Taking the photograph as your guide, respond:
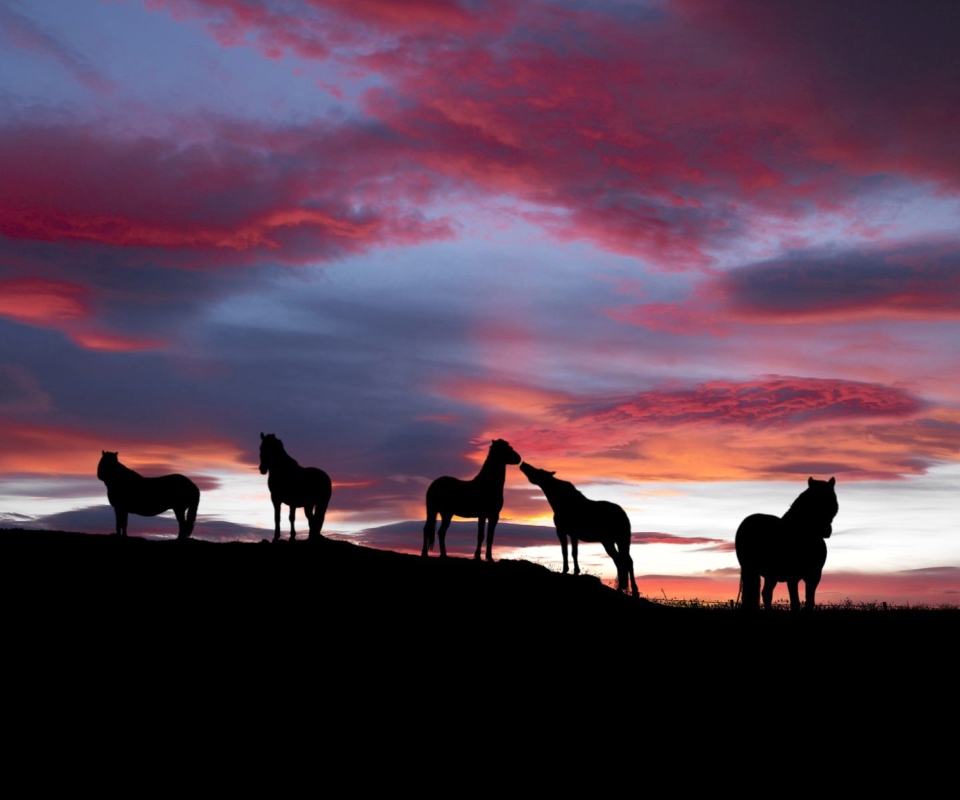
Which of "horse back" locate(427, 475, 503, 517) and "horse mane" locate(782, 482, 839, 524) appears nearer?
"horse mane" locate(782, 482, 839, 524)

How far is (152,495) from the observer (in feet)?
88.6

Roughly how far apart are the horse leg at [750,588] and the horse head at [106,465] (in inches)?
673

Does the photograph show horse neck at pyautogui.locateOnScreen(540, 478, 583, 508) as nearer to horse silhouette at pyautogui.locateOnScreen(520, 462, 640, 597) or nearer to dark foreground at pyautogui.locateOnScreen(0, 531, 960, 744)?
horse silhouette at pyautogui.locateOnScreen(520, 462, 640, 597)

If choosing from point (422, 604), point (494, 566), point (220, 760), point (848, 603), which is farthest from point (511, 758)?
point (848, 603)

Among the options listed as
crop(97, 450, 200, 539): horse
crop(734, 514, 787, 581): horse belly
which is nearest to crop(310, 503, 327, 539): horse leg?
crop(97, 450, 200, 539): horse

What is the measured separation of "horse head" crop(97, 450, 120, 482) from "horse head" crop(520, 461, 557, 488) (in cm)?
1141

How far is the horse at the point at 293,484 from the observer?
82.5 feet

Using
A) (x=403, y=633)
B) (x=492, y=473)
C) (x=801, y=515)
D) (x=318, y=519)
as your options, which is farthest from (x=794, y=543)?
(x=318, y=519)

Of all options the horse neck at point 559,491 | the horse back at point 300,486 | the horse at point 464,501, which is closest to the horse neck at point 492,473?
the horse at point 464,501

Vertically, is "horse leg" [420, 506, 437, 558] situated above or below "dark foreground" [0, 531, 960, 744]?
above

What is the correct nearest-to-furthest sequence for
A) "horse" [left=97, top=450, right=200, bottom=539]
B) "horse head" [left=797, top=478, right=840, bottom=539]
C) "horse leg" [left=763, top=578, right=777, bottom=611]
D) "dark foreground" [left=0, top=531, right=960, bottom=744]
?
"dark foreground" [left=0, top=531, right=960, bottom=744] → "horse head" [left=797, top=478, right=840, bottom=539] → "horse leg" [left=763, top=578, right=777, bottom=611] → "horse" [left=97, top=450, right=200, bottom=539]

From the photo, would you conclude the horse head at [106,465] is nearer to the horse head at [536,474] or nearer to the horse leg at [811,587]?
the horse head at [536,474]

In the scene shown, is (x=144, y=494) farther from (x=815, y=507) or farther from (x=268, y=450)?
(x=815, y=507)

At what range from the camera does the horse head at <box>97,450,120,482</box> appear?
1054 inches
